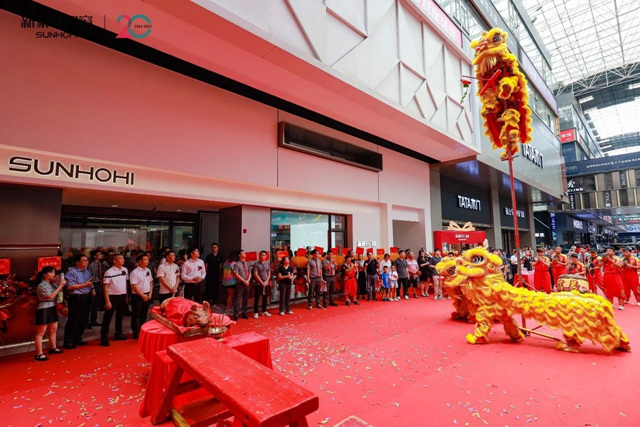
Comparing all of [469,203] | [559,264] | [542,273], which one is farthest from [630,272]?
[469,203]

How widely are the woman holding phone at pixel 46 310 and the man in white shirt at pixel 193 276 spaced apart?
81.2 inches

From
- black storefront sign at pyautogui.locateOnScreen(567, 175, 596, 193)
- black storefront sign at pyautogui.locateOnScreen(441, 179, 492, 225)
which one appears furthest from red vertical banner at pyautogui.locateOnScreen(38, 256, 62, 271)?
black storefront sign at pyautogui.locateOnScreen(567, 175, 596, 193)

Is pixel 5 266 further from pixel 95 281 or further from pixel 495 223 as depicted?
pixel 495 223

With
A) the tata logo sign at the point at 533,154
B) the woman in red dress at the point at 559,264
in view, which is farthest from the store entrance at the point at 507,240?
the woman in red dress at the point at 559,264

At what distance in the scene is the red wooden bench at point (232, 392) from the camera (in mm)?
1605

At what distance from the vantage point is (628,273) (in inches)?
327

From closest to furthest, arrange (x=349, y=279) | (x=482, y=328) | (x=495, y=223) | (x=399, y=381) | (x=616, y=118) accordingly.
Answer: (x=399, y=381) → (x=482, y=328) → (x=349, y=279) → (x=495, y=223) → (x=616, y=118)

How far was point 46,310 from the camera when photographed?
4402 millimetres

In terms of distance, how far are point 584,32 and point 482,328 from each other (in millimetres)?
25827

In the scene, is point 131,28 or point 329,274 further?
point 329,274

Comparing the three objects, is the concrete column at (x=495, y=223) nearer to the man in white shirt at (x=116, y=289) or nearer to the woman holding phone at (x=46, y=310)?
the man in white shirt at (x=116, y=289)

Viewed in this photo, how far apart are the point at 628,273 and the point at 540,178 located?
10.5 m

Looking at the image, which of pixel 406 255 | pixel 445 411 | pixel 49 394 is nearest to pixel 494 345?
pixel 445 411

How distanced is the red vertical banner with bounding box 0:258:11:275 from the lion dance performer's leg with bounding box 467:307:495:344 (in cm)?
744
